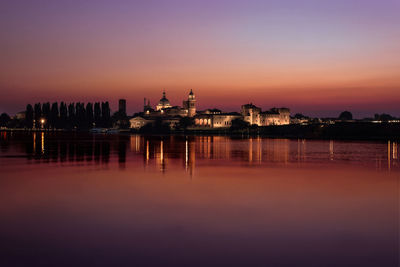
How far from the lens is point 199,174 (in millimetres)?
22609

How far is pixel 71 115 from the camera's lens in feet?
449

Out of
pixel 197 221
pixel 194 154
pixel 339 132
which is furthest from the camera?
pixel 339 132

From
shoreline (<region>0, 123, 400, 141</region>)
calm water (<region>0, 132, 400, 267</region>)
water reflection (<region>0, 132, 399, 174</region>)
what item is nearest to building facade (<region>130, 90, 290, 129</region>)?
shoreline (<region>0, 123, 400, 141</region>)

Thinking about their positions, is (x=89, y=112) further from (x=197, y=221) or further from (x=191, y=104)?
(x=197, y=221)

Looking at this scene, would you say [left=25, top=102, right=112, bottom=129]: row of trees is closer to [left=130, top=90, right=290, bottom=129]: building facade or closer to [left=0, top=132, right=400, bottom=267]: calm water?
[left=130, top=90, right=290, bottom=129]: building facade

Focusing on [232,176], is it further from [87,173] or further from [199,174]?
[87,173]

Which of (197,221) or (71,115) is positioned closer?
(197,221)

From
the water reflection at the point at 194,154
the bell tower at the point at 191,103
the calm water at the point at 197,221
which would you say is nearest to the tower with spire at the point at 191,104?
the bell tower at the point at 191,103

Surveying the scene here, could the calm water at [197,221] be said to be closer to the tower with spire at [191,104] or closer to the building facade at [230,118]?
the building facade at [230,118]

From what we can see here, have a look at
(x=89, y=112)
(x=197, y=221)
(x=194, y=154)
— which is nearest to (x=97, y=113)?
(x=89, y=112)

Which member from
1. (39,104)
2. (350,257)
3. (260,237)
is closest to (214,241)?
(260,237)

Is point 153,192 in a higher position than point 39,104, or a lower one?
lower

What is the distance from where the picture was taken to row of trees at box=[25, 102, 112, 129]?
135 m

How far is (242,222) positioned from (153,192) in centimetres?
575
